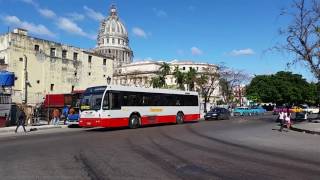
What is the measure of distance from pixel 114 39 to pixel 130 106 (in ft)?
470

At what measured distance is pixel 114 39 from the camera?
169 meters

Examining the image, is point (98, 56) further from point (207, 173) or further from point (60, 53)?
point (207, 173)

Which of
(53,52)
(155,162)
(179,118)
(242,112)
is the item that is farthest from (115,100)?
(242,112)

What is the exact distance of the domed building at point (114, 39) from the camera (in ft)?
549

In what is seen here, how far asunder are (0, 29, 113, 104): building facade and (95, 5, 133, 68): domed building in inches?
3729

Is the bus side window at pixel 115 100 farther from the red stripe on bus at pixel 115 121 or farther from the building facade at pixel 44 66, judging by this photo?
the building facade at pixel 44 66

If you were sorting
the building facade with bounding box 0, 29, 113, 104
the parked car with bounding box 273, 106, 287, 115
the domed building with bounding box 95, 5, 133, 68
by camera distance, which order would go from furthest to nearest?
1. the domed building with bounding box 95, 5, 133, 68
2. the building facade with bounding box 0, 29, 113, 104
3. the parked car with bounding box 273, 106, 287, 115

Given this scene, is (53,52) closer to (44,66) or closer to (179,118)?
(44,66)

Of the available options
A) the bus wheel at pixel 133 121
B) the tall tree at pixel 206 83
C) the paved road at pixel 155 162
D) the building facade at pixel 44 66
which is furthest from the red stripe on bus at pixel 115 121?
the tall tree at pixel 206 83

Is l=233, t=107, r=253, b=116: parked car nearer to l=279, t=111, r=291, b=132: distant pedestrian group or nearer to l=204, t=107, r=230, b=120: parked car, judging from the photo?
l=204, t=107, r=230, b=120: parked car

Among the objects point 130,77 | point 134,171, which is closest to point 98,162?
point 134,171

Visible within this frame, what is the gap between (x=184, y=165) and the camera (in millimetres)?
11492

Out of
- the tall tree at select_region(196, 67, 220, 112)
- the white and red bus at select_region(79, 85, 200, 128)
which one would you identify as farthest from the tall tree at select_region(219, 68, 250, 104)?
the white and red bus at select_region(79, 85, 200, 128)

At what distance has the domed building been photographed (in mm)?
167375
